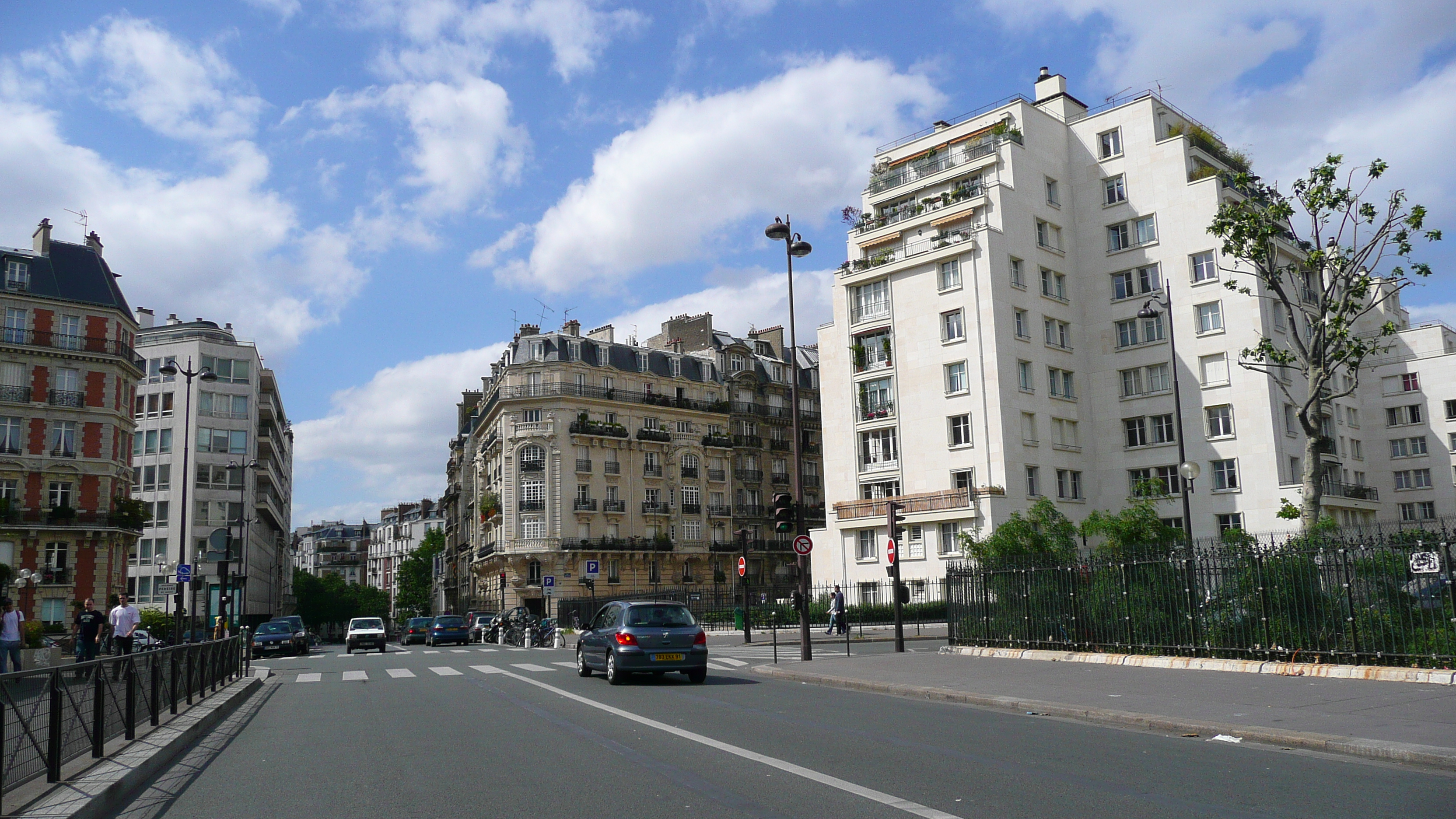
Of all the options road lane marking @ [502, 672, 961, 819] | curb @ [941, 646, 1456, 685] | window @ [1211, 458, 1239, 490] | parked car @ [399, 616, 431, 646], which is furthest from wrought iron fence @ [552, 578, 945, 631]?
road lane marking @ [502, 672, 961, 819]

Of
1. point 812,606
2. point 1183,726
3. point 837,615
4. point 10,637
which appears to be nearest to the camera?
point 1183,726

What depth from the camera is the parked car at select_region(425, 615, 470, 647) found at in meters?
45.2

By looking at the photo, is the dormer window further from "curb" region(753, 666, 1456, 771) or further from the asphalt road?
"curb" region(753, 666, 1456, 771)

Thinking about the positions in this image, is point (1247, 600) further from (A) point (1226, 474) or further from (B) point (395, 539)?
(B) point (395, 539)

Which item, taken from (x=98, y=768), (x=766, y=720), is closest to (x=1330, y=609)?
(x=766, y=720)

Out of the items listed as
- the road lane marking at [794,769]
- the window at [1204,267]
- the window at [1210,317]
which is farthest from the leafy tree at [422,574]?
the road lane marking at [794,769]

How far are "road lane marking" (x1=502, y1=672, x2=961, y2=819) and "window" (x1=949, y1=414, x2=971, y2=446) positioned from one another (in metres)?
34.1

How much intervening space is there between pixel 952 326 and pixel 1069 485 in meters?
9.22

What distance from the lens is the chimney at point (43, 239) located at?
48625mm

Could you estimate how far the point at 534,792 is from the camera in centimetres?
768

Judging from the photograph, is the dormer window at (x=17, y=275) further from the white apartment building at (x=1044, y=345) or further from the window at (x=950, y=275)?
the window at (x=950, y=275)

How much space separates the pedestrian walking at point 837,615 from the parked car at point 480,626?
57.9 ft

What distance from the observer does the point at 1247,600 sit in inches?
643

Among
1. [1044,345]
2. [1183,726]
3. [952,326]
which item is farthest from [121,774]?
[1044,345]
